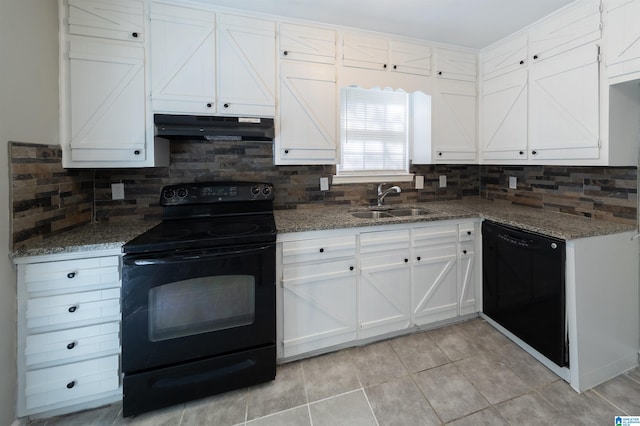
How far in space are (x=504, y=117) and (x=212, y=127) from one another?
8.19ft

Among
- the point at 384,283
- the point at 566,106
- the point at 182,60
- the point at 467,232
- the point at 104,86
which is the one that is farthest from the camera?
the point at 467,232

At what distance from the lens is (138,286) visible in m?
1.49

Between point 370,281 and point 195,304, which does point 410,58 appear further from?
point 195,304

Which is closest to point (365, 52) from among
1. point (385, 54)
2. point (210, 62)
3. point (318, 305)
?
point (385, 54)

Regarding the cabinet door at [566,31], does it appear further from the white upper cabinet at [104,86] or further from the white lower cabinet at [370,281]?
the white upper cabinet at [104,86]

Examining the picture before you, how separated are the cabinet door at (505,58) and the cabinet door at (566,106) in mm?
192

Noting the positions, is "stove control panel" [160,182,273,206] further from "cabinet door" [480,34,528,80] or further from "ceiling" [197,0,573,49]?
"cabinet door" [480,34,528,80]

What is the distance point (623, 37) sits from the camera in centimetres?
170

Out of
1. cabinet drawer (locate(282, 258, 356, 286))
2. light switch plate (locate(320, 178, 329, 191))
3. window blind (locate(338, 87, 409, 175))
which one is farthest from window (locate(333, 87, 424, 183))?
cabinet drawer (locate(282, 258, 356, 286))

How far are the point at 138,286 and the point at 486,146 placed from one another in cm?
307

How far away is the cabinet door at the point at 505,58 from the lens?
A: 233cm

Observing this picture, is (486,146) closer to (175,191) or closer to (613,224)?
(613,224)

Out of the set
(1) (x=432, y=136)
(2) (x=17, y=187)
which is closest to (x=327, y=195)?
(1) (x=432, y=136)

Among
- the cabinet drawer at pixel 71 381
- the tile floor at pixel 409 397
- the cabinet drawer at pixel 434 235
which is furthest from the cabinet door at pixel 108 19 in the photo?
the cabinet drawer at pixel 434 235
